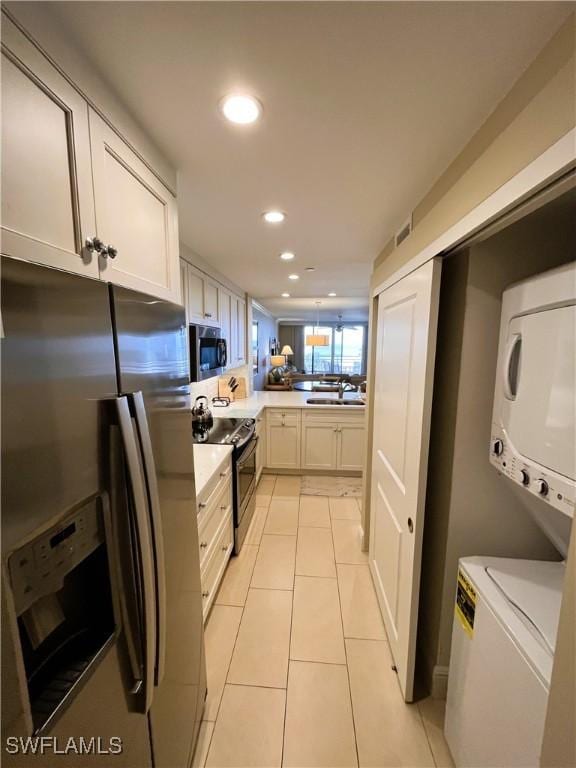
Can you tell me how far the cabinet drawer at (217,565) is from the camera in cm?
177

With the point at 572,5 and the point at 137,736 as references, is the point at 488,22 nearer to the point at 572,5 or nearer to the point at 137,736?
the point at 572,5

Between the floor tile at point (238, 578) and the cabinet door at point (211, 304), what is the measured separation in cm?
195

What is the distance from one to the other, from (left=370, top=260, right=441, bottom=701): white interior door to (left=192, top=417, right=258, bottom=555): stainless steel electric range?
1071 millimetres

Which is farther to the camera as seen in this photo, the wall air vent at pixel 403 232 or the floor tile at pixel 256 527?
the floor tile at pixel 256 527

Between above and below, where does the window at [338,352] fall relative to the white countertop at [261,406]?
above

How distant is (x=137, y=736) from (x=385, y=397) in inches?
65.9

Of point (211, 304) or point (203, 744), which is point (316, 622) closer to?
point (203, 744)

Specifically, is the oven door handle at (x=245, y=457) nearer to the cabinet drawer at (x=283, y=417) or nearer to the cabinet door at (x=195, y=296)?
the cabinet drawer at (x=283, y=417)

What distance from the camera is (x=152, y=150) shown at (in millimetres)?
1042

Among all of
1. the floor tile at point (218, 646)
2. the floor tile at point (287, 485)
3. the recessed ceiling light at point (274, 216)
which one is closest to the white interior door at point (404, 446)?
the recessed ceiling light at point (274, 216)

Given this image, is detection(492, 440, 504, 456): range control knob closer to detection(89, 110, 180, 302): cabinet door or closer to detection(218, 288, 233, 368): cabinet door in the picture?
detection(89, 110, 180, 302): cabinet door

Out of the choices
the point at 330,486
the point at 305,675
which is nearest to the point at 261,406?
the point at 330,486

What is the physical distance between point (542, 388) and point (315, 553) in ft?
7.10

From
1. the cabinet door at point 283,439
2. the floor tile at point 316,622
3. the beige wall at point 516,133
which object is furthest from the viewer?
the cabinet door at point 283,439
